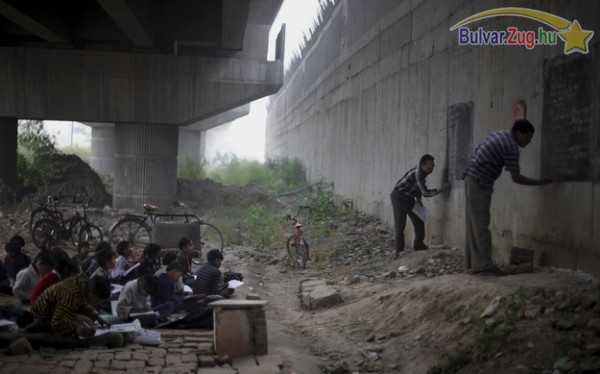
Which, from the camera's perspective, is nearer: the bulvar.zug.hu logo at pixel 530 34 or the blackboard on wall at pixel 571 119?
the blackboard on wall at pixel 571 119

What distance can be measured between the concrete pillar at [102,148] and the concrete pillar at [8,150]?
2018 cm

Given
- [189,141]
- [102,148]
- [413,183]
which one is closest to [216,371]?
[413,183]

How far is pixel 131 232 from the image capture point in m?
13.8

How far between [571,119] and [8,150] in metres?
16.1

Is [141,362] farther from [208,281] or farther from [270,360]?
[208,281]

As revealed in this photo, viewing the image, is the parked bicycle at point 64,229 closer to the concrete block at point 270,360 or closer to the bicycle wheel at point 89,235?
the bicycle wheel at point 89,235

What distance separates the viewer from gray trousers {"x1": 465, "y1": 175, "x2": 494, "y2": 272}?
26.7 ft

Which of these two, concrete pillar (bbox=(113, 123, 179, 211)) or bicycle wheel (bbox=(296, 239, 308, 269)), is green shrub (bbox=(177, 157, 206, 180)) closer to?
concrete pillar (bbox=(113, 123, 179, 211))

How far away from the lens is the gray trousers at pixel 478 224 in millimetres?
8141

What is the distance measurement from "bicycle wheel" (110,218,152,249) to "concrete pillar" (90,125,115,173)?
2710 centimetres

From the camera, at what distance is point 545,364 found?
5.58m

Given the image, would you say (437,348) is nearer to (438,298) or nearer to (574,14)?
(438,298)

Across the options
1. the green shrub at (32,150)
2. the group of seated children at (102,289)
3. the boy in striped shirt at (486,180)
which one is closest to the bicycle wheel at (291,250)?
the group of seated children at (102,289)

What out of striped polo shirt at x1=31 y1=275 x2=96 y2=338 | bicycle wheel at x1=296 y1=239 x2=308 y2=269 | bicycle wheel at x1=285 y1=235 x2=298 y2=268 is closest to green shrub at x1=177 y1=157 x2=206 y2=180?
bicycle wheel at x1=285 y1=235 x2=298 y2=268
